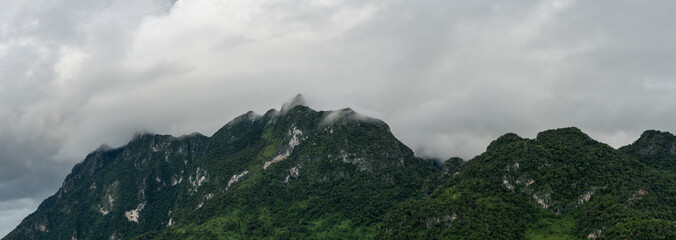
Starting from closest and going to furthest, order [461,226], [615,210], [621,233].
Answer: [621,233] < [615,210] < [461,226]

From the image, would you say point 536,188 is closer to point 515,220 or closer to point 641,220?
point 515,220

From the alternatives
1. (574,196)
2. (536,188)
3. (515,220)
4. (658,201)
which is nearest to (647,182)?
(658,201)

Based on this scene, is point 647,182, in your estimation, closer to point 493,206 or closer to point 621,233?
point 621,233

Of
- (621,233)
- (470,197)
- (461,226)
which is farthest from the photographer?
(470,197)

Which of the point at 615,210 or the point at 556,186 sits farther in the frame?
the point at 556,186

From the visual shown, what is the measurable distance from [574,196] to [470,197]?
140ft

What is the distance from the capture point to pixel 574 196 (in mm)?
187750

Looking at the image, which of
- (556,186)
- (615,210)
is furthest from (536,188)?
(615,210)

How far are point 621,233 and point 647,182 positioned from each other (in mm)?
47963

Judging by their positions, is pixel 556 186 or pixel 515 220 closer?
pixel 515 220

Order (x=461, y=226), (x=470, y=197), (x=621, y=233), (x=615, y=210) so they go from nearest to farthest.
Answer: (x=621, y=233) → (x=615, y=210) → (x=461, y=226) → (x=470, y=197)

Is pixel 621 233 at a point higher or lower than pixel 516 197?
lower

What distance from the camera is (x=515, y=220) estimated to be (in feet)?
595

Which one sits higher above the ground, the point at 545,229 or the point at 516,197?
the point at 516,197
